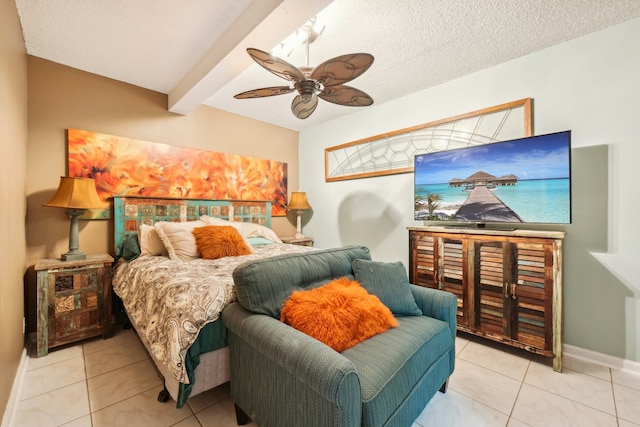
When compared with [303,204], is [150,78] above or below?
above

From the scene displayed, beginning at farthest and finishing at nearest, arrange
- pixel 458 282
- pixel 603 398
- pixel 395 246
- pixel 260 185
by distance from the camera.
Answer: pixel 260 185 < pixel 395 246 < pixel 458 282 < pixel 603 398

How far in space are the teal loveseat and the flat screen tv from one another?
1.08 m

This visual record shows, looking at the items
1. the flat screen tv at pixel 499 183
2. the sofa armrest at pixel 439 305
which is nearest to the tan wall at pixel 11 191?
the sofa armrest at pixel 439 305

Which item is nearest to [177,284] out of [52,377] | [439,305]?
[52,377]

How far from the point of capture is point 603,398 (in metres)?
1.71

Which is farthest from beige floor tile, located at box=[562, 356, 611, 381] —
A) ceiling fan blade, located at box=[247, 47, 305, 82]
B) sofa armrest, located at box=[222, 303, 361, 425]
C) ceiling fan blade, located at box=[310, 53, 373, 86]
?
ceiling fan blade, located at box=[247, 47, 305, 82]

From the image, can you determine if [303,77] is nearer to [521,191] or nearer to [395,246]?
[521,191]

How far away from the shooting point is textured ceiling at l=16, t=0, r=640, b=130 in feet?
5.98

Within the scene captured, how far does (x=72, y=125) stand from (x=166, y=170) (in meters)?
0.88

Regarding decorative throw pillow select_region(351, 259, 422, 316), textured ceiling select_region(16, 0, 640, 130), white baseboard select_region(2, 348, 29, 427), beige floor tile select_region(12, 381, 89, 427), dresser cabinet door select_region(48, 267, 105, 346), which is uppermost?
textured ceiling select_region(16, 0, 640, 130)

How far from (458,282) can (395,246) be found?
3.24 feet

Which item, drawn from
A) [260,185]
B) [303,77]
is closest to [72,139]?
[260,185]

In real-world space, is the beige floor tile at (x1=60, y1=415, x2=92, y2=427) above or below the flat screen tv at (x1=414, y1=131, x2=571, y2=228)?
below

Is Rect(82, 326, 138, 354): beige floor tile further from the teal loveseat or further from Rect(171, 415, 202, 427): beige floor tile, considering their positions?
the teal loveseat
